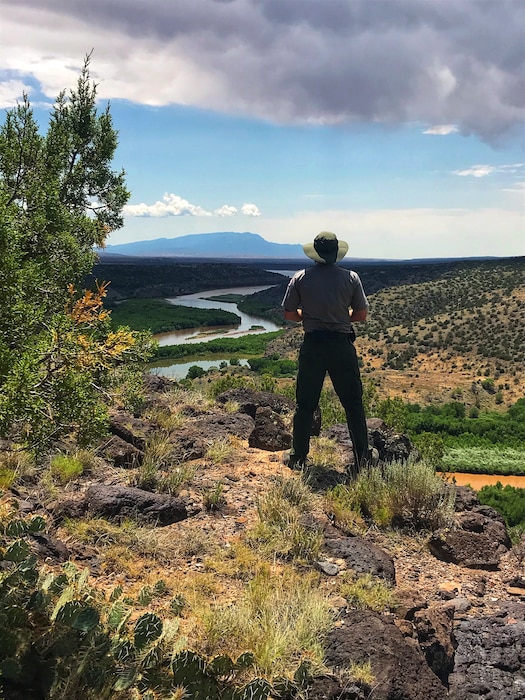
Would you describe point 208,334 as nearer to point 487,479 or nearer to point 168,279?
point 487,479

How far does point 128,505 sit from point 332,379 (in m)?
2.23

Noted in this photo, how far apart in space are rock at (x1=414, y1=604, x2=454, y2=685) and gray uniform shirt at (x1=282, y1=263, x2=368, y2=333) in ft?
9.07

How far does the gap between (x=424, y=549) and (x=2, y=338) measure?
11.6ft

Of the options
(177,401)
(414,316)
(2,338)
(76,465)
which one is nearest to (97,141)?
(177,401)

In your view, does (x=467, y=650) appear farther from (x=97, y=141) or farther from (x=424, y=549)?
(x=97, y=141)

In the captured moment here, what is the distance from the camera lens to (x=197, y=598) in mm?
3383

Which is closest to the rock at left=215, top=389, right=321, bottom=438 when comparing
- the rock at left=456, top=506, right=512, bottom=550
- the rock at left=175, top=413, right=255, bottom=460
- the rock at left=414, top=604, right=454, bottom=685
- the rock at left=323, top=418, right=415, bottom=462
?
the rock at left=175, top=413, right=255, bottom=460

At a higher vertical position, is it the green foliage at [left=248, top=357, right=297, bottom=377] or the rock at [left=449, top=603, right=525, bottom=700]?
the rock at [left=449, top=603, right=525, bottom=700]

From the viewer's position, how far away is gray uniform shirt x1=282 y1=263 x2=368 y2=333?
542 centimetres

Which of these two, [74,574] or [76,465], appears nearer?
[74,574]

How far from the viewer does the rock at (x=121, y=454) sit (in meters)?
5.75

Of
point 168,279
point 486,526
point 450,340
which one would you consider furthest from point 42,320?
point 168,279

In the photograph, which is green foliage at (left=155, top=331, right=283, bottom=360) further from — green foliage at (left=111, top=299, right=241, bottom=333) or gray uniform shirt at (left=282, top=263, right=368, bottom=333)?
gray uniform shirt at (left=282, top=263, right=368, bottom=333)

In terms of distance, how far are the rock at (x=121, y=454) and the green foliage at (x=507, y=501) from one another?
1270cm
